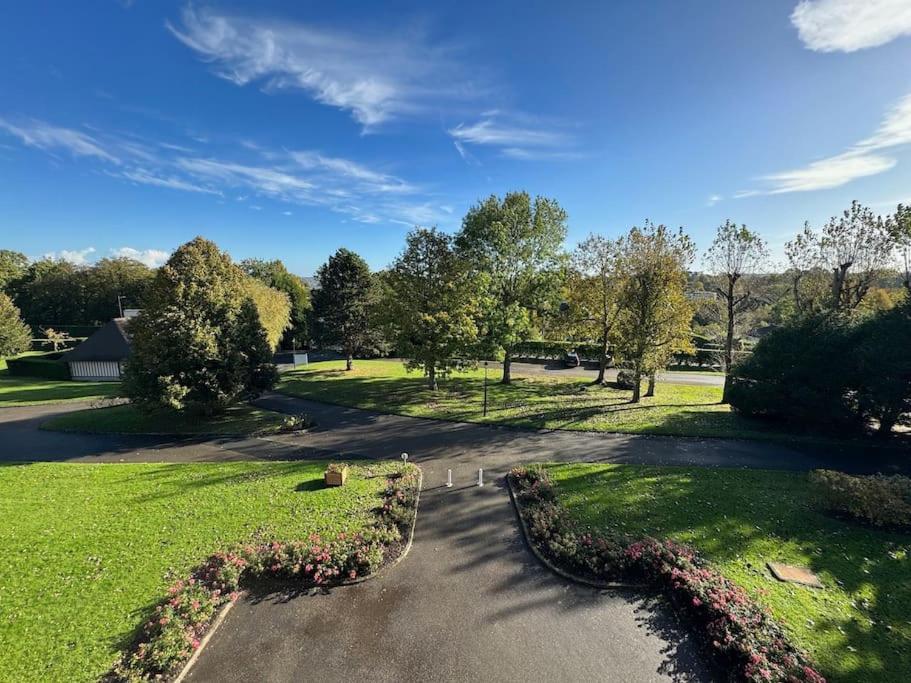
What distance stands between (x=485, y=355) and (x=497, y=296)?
527cm

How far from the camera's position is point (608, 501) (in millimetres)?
11289

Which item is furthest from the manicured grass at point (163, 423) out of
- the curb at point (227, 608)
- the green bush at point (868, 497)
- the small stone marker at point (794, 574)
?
the green bush at point (868, 497)

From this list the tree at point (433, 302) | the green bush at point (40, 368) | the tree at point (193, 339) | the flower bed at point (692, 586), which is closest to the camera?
the flower bed at point (692, 586)

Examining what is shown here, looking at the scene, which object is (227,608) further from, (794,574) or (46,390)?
(46,390)

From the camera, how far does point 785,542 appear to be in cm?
927

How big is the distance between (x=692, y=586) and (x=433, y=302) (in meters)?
18.7

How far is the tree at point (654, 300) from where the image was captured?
70.8ft

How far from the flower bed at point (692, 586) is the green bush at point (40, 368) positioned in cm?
4342

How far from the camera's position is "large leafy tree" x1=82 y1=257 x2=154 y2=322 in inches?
2355

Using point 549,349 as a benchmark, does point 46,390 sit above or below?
below

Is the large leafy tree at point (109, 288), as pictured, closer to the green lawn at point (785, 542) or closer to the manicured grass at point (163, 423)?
the manicured grass at point (163, 423)

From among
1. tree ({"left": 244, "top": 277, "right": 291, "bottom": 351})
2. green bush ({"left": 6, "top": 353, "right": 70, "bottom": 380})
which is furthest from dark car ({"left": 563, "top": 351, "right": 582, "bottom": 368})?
green bush ({"left": 6, "top": 353, "right": 70, "bottom": 380})

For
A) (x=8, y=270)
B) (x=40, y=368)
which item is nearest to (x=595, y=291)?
(x=40, y=368)

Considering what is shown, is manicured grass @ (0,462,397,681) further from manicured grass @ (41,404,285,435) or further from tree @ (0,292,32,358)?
tree @ (0,292,32,358)
